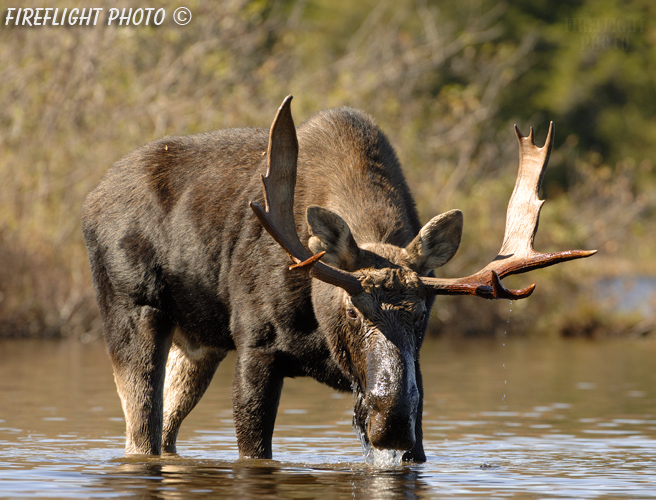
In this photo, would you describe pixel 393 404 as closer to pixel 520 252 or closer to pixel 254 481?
pixel 254 481

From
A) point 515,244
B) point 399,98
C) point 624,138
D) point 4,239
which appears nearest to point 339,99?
point 399,98

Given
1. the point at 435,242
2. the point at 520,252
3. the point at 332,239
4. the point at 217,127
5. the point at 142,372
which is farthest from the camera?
the point at 217,127

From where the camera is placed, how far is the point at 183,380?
8.91 metres

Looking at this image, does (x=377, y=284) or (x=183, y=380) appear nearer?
(x=377, y=284)

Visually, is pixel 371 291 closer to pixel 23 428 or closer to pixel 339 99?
pixel 23 428

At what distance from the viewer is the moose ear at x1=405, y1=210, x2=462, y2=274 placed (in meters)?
6.83

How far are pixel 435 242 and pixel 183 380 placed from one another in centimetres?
276

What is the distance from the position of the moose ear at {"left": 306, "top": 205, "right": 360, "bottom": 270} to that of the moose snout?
67 cm

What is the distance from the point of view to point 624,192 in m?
24.3

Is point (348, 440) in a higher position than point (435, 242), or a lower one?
lower

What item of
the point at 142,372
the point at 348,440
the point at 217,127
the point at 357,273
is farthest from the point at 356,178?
the point at 217,127

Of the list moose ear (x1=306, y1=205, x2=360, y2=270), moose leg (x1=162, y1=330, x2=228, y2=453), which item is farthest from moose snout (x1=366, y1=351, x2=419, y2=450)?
moose leg (x1=162, y1=330, x2=228, y2=453)

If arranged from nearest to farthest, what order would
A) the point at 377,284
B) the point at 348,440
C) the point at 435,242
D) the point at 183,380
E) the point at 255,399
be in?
1. the point at 377,284
2. the point at 435,242
3. the point at 255,399
4. the point at 183,380
5. the point at 348,440

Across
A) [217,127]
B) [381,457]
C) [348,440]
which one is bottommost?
[381,457]
